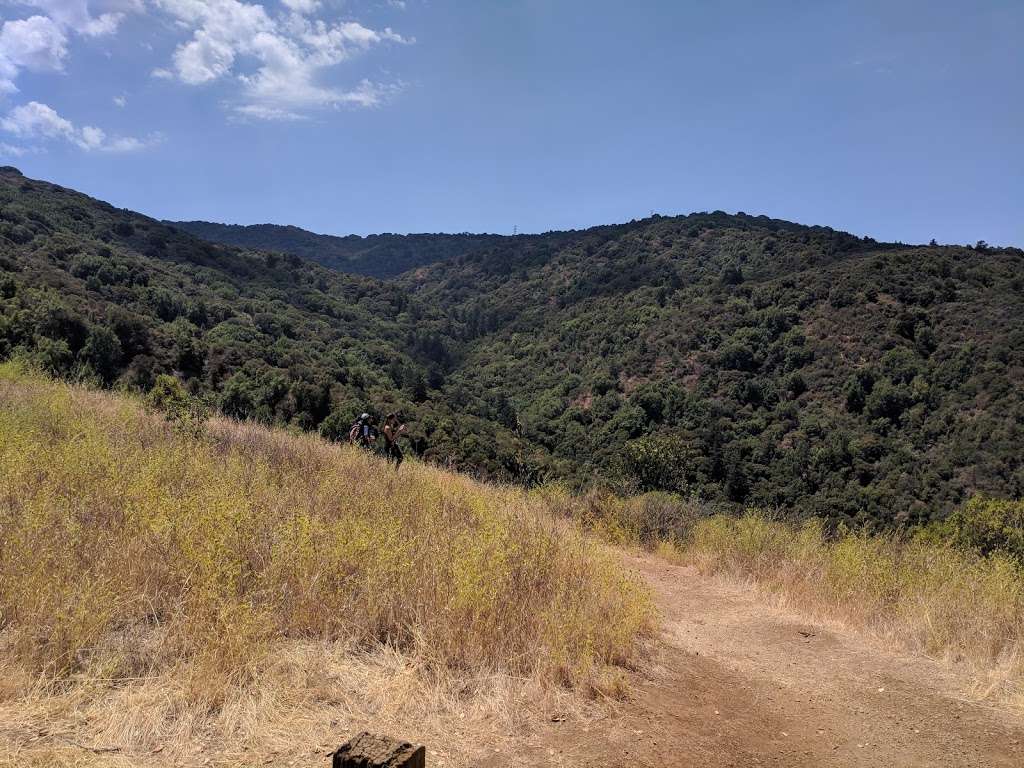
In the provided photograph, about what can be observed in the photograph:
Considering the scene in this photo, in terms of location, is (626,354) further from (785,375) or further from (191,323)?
(191,323)

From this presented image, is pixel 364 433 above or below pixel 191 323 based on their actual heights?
below

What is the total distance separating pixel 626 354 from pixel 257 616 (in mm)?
64346

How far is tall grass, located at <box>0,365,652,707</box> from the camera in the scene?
3580 millimetres

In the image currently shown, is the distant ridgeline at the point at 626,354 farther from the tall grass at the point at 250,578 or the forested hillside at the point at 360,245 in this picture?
the forested hillside at the point at 360,245

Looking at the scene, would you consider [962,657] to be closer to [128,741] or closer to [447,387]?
[128,741]

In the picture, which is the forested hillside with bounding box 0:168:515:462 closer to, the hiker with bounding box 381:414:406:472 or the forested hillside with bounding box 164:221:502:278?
the hiker with bounding box 381:414:406:472

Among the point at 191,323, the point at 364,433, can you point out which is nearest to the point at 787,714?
the point at 364,433

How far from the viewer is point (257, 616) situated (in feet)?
→ 12.3

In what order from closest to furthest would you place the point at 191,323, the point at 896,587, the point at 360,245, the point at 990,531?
1. the point at 896,587
2. the point at 990,531
3. the point at 191,323
4. the point at 360,245

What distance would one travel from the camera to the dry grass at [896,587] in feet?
18.6

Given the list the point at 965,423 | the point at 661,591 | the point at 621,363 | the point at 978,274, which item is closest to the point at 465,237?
the point at 621,363

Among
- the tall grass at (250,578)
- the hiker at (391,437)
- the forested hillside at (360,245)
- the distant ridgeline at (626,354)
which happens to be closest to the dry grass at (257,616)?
the tall grass at (250,578)

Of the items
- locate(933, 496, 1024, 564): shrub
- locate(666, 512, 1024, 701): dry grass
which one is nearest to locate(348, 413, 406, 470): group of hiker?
locate(666, 512, 1024, 701): dry grass

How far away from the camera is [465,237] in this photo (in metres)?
184
